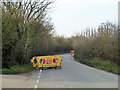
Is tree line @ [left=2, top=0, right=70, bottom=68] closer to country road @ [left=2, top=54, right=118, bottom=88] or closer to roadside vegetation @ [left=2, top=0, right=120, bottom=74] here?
roadside vegetation @ [left=2, top=0, right=120, bottom=74]

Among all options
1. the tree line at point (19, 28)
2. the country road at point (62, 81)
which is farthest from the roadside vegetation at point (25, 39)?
the country road at point (62, 81)


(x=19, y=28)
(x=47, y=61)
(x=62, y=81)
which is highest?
(x=19, y=28)

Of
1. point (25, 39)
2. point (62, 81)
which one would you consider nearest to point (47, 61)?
point (25, 39)

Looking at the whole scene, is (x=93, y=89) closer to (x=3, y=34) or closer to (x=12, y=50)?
(x=3, y=34)

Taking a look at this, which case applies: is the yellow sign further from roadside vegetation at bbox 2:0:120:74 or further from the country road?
the country road

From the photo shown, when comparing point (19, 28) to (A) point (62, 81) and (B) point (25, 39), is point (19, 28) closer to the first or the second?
(B) point (25, 39)

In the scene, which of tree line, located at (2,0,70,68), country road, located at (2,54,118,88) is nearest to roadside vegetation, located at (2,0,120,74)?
tree line, located at (2,0,70,68)

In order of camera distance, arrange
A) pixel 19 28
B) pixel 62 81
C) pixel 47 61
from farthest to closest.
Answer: pixel 19 28 → pixel 47 61 → pixel 62 81

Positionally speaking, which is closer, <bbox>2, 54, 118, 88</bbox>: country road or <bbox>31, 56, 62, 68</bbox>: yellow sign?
<bbox>2, 54, 118, 88</bbox>: country road

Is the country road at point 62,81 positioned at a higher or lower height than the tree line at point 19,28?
lower

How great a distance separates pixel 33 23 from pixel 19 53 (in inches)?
273

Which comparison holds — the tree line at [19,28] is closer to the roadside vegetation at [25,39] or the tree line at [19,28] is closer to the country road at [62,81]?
the roadside vegetation at [25,39]

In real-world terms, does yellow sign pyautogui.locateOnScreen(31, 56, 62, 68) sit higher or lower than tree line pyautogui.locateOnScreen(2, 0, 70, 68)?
lower

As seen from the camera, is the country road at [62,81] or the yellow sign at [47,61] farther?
the yellow sign at [47,61]
